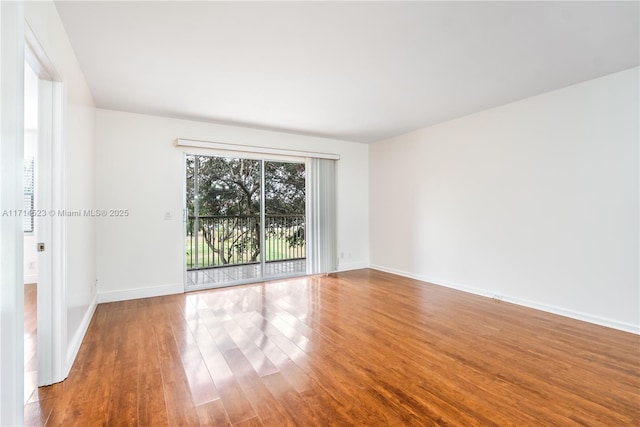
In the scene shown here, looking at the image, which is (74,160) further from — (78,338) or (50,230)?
(78,338)

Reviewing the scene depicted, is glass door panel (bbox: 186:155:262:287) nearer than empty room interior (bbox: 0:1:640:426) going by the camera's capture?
No

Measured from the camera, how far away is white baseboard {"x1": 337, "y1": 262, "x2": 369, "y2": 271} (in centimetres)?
555

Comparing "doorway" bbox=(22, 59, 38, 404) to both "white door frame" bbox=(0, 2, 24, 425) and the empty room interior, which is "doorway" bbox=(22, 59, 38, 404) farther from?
"white door frame" bbox=(0, 2, 24, 425)

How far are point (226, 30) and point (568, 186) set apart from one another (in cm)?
359

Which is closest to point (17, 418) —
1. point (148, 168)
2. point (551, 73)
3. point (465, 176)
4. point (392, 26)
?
point (392, 26)

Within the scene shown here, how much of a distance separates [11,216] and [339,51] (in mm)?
2246

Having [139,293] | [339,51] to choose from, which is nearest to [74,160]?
[139,293]

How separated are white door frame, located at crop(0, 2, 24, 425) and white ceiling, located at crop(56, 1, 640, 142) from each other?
94cm

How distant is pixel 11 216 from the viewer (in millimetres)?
1127

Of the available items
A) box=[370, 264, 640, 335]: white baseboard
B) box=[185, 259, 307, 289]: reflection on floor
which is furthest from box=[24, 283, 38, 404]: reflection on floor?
box=[370, 264, 640, 335]: white baseboard

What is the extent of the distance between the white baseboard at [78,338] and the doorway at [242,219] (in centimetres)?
127

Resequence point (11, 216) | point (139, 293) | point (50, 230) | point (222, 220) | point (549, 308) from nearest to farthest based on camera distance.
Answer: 1. point (11, 216)
2. point (50, 230)
3. point (549, 308)
4. point (139, 293)
5. point (222, 220)

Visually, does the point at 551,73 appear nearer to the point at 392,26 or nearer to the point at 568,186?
the point at 568,186

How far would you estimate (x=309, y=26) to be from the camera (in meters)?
2.08
